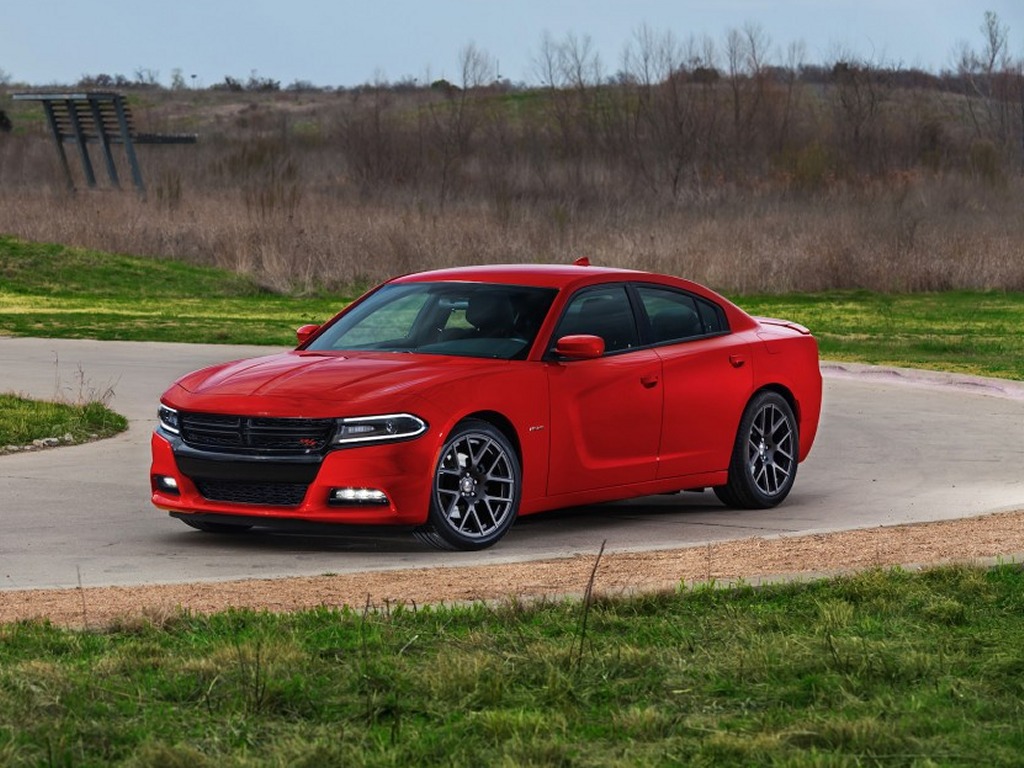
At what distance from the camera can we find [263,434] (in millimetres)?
10133

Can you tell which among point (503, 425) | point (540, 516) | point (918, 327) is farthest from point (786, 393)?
point (918, 327)

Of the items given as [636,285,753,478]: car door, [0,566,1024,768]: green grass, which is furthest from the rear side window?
[0,566,1024,768]: green grass

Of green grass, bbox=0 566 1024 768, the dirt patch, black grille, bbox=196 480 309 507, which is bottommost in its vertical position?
the dirt patch

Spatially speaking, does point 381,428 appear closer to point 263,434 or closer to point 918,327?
point 263,434

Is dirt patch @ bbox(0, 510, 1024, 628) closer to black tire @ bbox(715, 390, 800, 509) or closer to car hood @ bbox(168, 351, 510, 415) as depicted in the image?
car hood @ bbox(168, 351, 510, 415)

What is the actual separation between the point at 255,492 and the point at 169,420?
2.47 ft

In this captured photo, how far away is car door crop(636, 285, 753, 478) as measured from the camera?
38.3 feet

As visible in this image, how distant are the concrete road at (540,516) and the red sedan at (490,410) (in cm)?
25

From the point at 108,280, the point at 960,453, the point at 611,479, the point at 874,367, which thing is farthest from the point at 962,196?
the point at 611,479

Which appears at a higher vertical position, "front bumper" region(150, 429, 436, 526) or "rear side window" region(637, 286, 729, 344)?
"rear side window" region(637, 286, 729, 344)

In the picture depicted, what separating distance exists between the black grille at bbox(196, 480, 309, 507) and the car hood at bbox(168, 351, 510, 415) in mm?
396

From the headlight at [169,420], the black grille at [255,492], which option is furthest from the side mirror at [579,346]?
the headlight at [169,420]

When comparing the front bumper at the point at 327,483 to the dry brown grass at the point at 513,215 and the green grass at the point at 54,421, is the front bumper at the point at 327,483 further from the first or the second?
the dry brown grass at the point at 513,215

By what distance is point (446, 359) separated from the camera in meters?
10.7
